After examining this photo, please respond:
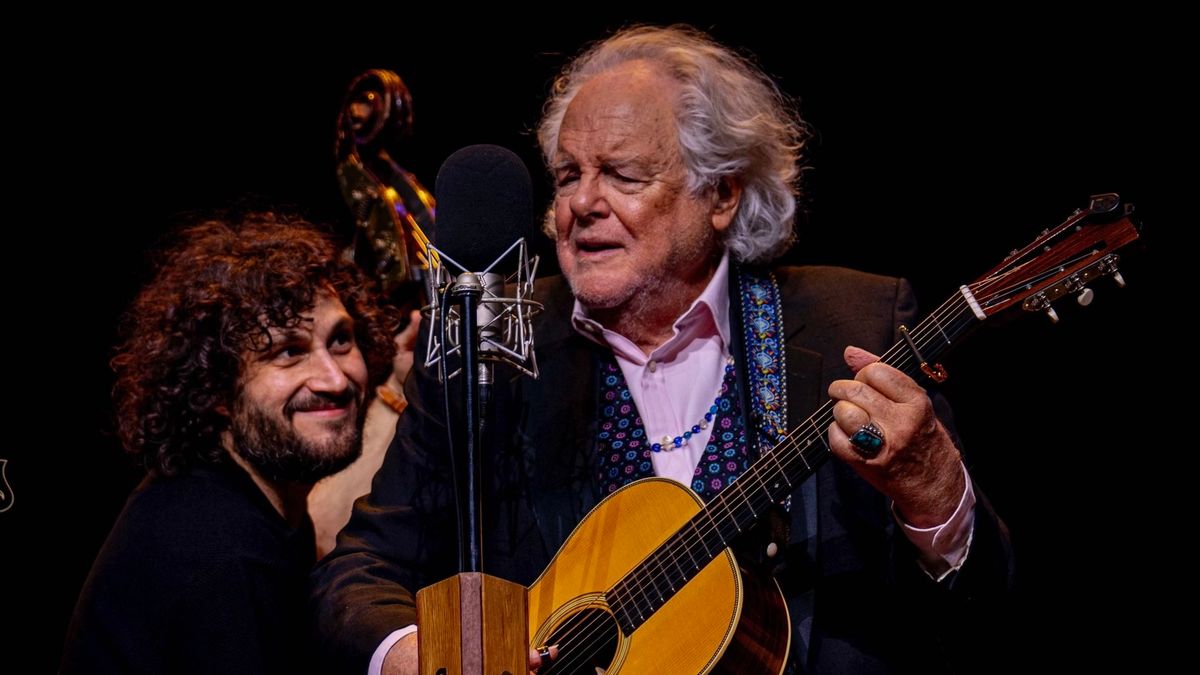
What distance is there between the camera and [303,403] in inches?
122

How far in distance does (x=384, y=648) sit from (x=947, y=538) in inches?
44.6

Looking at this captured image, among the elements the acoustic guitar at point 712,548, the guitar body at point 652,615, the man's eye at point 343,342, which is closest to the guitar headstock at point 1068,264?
the acoustic guitar at point 712,548

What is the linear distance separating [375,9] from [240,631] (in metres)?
2.24

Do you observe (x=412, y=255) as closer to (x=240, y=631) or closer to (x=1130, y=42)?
(x=240, y=631)

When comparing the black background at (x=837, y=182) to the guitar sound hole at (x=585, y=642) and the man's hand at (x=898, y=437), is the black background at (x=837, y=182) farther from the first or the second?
the guitar sound hole at (x=585, y=642)

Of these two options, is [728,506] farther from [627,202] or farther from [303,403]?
[303,403]

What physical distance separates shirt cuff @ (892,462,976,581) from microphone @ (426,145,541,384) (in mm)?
889

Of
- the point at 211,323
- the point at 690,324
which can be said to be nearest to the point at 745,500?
the point at 690,324

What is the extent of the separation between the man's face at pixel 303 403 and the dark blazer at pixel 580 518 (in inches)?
16.6

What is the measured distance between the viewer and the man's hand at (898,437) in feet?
6.84

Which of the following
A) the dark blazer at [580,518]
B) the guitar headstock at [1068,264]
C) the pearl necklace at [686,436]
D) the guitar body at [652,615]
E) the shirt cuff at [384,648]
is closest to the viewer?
the guitar headstock at [1068,264]

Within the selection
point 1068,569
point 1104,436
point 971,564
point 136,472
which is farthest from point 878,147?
point 136,472

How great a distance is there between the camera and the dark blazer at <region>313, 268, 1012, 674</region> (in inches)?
93.6

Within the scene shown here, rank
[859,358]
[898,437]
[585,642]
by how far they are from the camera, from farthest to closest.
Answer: [585,642], [859,358], [898,437]
